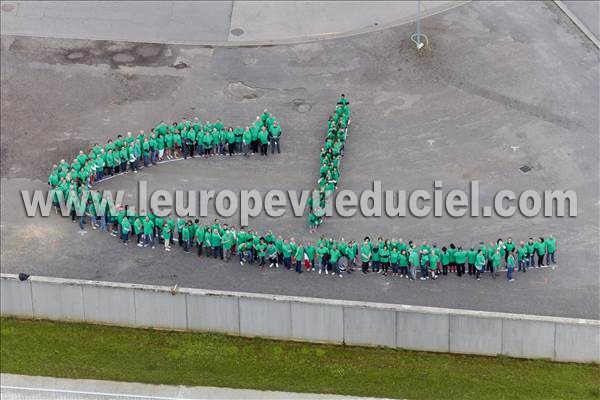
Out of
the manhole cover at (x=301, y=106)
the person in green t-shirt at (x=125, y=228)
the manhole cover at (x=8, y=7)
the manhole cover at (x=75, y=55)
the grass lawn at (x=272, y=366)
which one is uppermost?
the manhole cover at (x=8, y=7)

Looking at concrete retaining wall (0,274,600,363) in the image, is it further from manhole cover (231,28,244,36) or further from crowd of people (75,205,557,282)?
manhole cover (231,28,244,36)

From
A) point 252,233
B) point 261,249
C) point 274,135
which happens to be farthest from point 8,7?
point 261,249

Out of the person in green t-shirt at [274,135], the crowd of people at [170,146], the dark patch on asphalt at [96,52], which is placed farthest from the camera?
the dark patch on asphalt at [96,52]

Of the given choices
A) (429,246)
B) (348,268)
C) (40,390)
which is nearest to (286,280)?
(348,268)

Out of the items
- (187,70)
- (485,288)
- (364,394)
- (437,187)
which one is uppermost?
(187,70)

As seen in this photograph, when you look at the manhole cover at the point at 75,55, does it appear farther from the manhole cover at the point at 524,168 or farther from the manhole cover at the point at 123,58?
the manhole cover at the point at 524,168

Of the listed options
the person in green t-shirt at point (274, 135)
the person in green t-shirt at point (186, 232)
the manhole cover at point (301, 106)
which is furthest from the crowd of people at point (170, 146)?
the person in green t-shirt at point (186, 232)

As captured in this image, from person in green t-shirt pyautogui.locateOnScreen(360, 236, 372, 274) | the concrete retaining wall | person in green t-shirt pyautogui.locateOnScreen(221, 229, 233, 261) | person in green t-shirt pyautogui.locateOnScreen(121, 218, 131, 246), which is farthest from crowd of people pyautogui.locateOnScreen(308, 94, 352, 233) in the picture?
person in green t-shirt pyautogui.locateOnScreen(121, 218, 131, 246)

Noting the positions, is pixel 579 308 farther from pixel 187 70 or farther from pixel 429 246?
pixel 187 70
